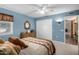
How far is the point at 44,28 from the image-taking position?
1.82 meters

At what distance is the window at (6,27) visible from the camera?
5.51ft

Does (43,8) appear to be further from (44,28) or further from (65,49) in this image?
(65,49)

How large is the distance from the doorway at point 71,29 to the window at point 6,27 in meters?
0.98

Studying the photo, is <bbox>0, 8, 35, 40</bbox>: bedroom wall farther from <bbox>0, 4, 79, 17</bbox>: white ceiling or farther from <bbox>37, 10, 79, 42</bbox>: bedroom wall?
<bbox>37, 10, 79, 42</bbox>: bedroom wall

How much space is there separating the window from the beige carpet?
84 cm

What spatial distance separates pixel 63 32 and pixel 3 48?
42.0 inches

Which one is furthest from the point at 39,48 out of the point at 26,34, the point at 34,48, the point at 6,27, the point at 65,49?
the point at 6,27

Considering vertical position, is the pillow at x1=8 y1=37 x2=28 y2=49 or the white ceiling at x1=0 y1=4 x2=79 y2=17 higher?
the white ceiling at x1=0 y1=4 x2=79 y2=17

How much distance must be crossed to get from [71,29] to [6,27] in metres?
1.15

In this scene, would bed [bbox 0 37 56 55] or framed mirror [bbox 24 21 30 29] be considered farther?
framed mirror [bbox 24 21 30 29]

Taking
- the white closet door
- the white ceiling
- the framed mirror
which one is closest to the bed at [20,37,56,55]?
the white closet door

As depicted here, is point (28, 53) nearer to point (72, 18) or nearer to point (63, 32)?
point (63, 32)

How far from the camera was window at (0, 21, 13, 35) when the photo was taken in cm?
168

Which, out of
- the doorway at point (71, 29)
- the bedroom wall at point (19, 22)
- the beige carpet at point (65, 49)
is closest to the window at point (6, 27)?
the bedroom wall at point (19, 22)
